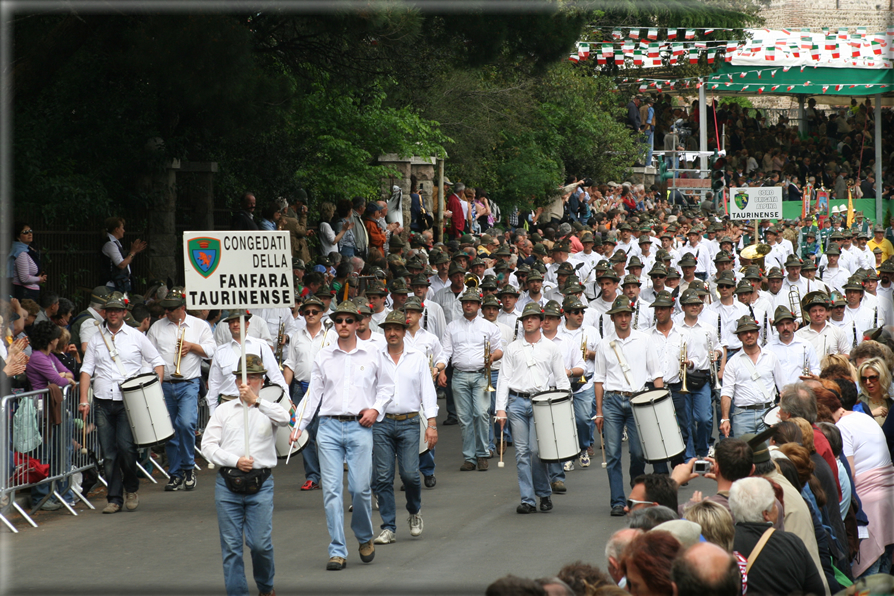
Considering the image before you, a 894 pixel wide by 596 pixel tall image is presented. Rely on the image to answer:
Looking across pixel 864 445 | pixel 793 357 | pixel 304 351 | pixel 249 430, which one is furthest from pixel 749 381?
pixel 249 430

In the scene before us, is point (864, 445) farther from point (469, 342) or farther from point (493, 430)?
point (493, 430)

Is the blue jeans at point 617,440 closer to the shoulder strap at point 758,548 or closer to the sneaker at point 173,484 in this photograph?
the sneaker at point 173,484

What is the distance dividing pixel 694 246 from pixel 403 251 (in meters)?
5.92

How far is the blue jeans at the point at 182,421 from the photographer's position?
492 inches

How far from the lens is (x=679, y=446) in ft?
35.2

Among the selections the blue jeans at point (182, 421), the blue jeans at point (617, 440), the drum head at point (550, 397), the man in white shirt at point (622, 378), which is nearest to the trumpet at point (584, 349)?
the man in white shirt at point (622, 378)

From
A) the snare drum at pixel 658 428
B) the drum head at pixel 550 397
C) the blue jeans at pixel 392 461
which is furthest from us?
the drum head at pixel 550 397

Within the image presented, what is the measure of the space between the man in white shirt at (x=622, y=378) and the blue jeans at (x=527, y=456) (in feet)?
2.33

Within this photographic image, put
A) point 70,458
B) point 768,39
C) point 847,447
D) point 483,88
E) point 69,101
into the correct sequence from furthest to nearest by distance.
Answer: point 768,39 → point 483,88 → point 69,101 → point 70,458 → point 847,447

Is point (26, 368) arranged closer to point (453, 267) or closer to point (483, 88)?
point (453, 267)

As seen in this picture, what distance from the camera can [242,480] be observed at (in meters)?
7.92

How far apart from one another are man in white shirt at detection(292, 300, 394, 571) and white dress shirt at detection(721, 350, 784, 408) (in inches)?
171

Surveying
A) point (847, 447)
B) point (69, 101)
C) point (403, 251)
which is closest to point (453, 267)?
point (403, 251)

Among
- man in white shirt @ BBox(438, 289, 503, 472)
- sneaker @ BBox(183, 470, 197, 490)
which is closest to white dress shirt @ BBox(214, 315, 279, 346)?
sneaker @ BBox(183, 470, 197, 490)
